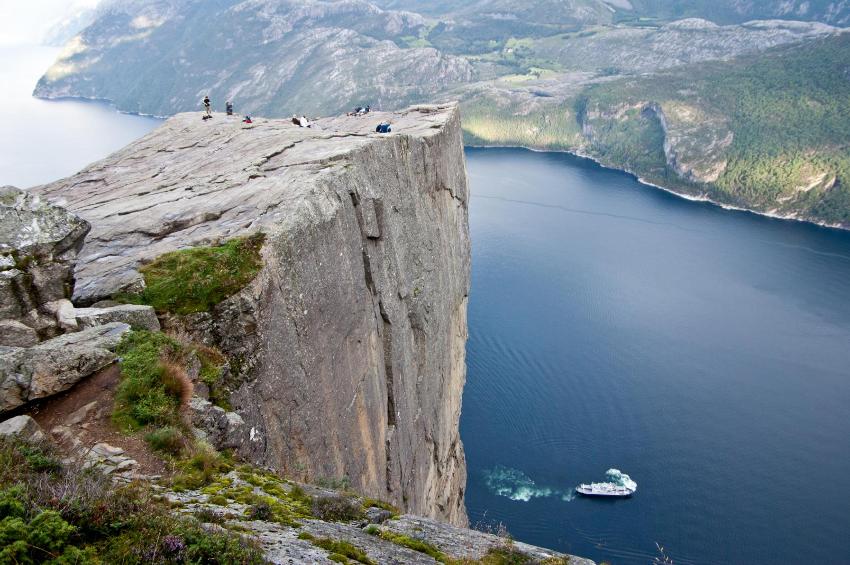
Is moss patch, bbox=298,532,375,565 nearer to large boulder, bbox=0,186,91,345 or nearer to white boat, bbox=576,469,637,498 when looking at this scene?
large boulder, bbox=0,186,91,345

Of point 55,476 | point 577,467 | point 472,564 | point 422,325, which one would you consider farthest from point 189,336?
point 577,467

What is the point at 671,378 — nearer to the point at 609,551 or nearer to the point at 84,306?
the point at 609,551

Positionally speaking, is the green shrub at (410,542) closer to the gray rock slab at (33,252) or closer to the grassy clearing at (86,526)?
the grassy clearing at (86,526)

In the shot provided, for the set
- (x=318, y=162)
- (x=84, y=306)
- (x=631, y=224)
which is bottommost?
(x=631, y=224)

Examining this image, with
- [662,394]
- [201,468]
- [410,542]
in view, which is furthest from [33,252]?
[662,394]

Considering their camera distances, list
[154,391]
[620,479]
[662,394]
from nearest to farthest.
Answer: [154,391] < [620,479] < [662,394]

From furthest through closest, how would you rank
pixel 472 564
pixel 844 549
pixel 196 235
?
1. pixel 844 549
2. pixel 196 235
3. pixel 472 564

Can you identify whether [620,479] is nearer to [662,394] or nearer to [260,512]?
[662,394]
